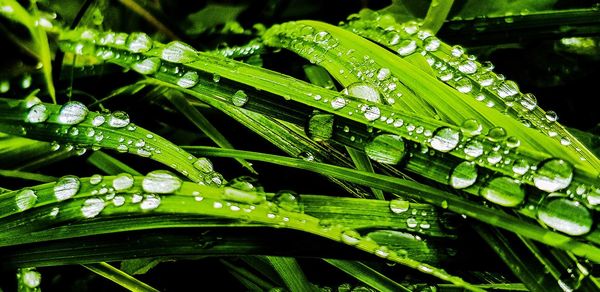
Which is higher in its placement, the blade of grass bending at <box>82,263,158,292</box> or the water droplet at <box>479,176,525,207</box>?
the water droplet at <box>479,176,525,207</box>

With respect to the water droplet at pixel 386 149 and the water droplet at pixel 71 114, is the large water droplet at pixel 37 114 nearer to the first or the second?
the water droplet at pixel 71 114

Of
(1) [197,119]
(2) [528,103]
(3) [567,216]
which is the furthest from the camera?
(1) [197,119]

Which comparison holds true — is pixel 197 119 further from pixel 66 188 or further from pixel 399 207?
pixel 399 207

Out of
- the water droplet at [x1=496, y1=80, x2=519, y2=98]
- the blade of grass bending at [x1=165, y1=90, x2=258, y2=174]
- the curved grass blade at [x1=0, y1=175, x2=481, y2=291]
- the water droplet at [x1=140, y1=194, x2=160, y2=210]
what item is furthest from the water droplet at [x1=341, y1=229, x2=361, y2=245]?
the blade of grass bending at [x1=165, y1=90, x2=258, y2=174]

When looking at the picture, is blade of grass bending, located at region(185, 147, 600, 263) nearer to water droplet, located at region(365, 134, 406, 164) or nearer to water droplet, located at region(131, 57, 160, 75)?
water droplet, located at region(365, 134, 406, 164)

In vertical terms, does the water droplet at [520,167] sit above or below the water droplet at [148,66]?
below

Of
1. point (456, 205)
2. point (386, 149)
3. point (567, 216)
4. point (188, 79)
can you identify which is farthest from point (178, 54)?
point (567, 216)

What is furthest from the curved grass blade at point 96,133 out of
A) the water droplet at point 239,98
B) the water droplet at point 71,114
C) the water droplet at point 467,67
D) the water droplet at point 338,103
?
the water droplet at point 467,67
